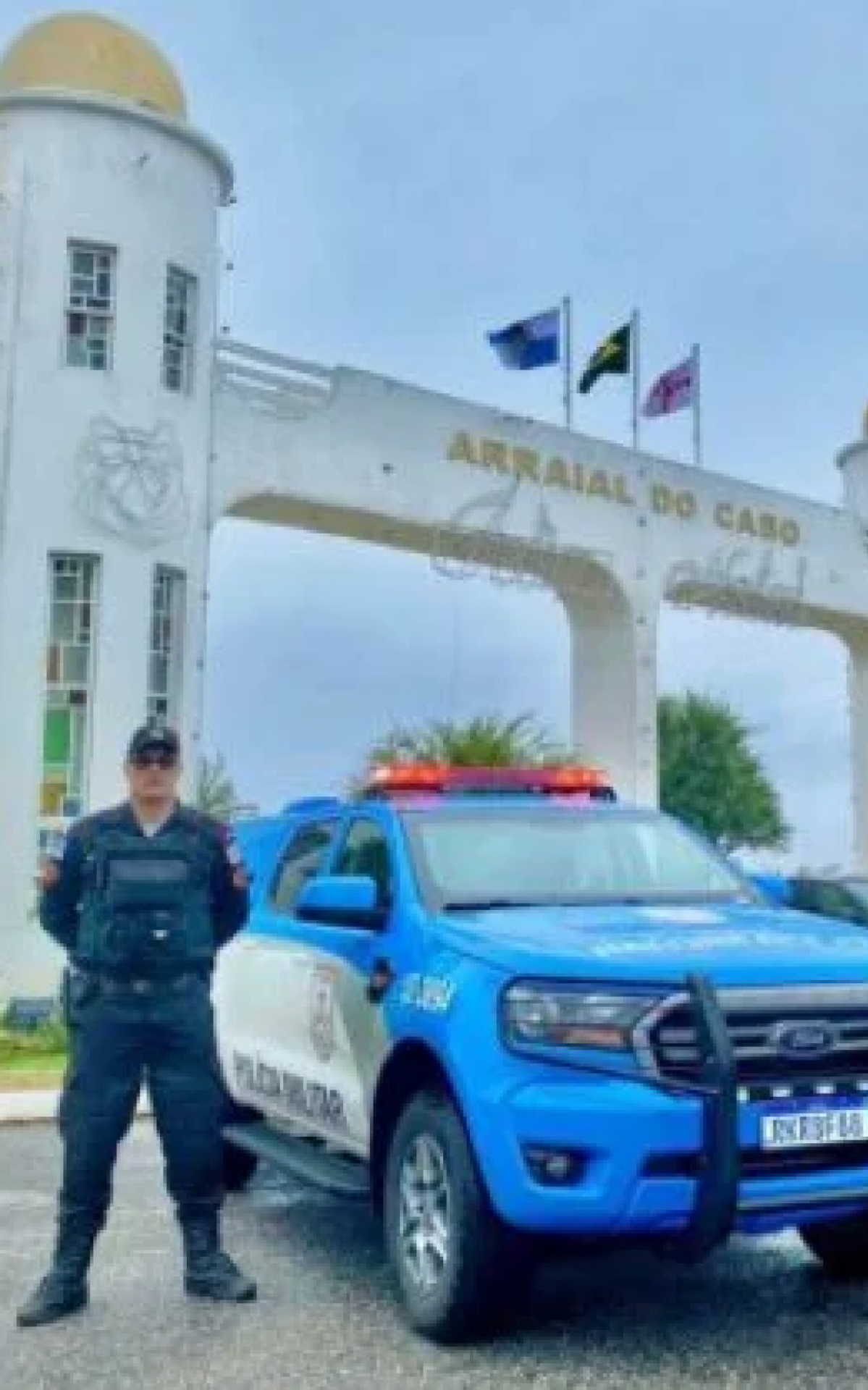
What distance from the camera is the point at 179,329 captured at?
16.1 meters

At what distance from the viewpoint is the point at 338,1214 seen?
6574 millimetres

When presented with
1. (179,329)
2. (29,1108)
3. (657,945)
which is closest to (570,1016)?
(657,945)

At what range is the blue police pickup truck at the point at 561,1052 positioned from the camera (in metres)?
4.21

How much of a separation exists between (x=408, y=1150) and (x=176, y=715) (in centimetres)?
1112

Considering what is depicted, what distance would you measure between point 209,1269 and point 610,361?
18.3 metres

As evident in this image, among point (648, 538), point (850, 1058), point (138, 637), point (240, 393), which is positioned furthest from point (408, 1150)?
point (648, 538)

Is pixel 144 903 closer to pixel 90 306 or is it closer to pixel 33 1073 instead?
pixel 33 1073

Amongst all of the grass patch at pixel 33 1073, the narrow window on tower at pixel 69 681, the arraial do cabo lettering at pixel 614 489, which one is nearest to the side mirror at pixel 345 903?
the grass patch at pixel 33 1073

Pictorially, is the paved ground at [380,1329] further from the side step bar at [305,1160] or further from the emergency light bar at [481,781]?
the emergency light bar at [481,781]

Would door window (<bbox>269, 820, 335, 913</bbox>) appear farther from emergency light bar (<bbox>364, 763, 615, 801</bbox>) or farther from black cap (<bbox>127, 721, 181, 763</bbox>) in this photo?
black cap (<bbox>127, 721, 181, 763</bbox>)

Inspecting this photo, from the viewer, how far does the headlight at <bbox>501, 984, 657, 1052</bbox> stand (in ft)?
14.1

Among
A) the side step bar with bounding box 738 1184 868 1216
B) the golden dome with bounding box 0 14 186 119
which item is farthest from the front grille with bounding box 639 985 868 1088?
the golden dome with bounding box 0 14 186 119

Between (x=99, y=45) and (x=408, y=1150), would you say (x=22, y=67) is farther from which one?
(x=408, y=1150)

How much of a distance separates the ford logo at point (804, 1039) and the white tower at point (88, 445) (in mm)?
11254
